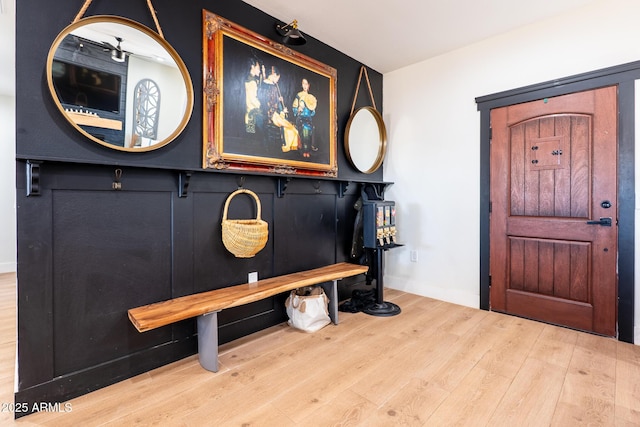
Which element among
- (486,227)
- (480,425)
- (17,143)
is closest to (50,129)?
(17,143)

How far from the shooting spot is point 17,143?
5.09 feet

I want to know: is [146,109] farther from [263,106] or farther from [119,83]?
[263,106]

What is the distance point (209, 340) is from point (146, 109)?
4.86 feet

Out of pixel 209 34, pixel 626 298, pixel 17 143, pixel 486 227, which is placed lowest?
pixel 626 298

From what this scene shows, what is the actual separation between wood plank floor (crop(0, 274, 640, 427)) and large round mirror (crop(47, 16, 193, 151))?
1.43 m

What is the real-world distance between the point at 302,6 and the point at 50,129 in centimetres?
196

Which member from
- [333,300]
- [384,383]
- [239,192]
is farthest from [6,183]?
[384,383]

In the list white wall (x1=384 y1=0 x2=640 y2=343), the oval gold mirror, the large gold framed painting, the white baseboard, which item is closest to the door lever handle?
white wall (x1=384 y1=0 x2=640 y2=343)

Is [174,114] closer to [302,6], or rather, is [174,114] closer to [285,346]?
[302,6]

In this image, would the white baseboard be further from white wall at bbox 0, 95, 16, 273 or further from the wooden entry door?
white wall at bbox 0, 95, 16, 273

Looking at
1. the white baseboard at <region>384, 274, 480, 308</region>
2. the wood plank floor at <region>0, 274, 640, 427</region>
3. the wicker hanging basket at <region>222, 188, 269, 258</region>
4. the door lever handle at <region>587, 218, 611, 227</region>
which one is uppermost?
the door lever handle at <region>587, 218, 611, 227</region>

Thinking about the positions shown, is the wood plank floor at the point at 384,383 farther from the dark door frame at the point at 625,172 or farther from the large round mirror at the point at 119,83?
the large round mirror at the point at 119,83

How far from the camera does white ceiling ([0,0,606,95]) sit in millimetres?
2490

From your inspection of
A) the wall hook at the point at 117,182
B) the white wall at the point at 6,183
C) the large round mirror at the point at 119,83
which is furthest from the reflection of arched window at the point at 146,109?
the white wall at the point at 6,183
